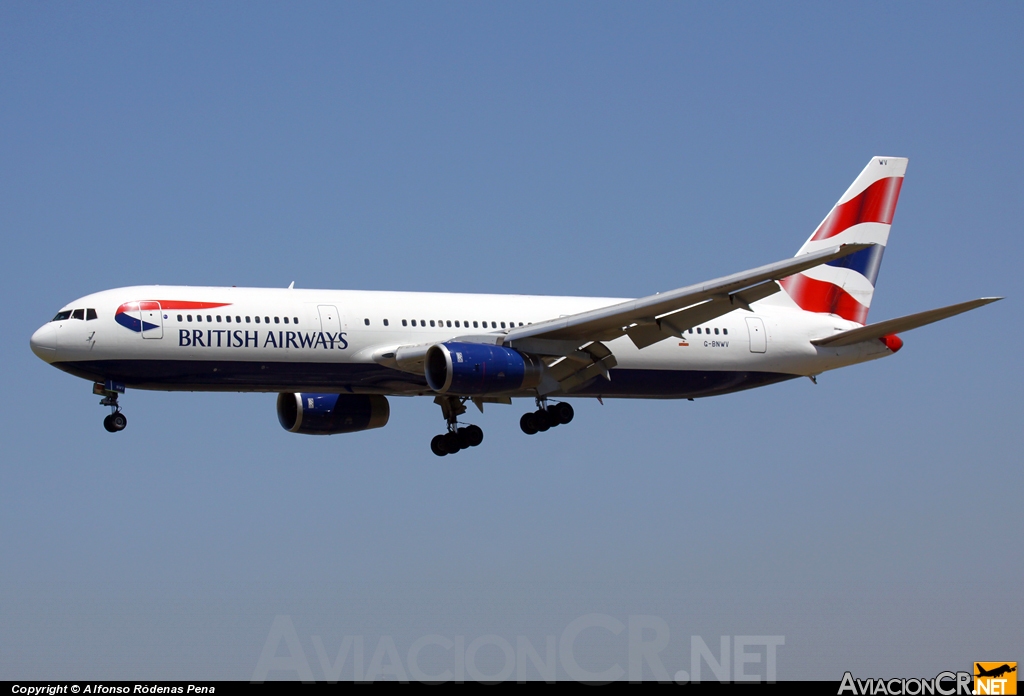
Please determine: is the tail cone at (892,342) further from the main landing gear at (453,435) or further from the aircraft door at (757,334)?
the main landing gear at (453,435)

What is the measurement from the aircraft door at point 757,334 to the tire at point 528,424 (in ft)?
24.7

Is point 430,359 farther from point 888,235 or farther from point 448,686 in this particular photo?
point 888,235

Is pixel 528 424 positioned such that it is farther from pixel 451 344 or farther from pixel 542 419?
pixel 451 344

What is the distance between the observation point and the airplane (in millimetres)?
42531

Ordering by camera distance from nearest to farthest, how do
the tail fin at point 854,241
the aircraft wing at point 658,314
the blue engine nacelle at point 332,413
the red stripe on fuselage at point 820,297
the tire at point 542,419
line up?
the aircraft wing at point 658,314
the tire at point 542,419
the blue engine nacelle at point 332,413
the red stripe on fuselage at point 820,297
the tail fin at point 854,241

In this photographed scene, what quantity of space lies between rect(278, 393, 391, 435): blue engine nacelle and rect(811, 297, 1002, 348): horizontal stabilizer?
47.8 ft

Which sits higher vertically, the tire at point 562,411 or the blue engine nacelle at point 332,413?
the blue engine nacelle at point 332,413

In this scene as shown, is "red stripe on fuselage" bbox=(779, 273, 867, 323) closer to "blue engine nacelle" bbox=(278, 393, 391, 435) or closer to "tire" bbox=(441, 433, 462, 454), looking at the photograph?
"tire" bbox=(441, 433, 462, 454)

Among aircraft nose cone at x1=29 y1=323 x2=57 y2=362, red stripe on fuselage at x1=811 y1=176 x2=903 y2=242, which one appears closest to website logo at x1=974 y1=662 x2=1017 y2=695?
red stripe on fuselage at x1=811 y1=176 x2=903 y2=242

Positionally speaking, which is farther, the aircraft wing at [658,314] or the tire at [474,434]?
the tire at [474,434]

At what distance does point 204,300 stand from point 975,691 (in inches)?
911

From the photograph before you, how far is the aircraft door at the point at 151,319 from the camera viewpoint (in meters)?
42.5

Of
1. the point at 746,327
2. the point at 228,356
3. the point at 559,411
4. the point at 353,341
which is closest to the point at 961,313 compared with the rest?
the point at 746,327

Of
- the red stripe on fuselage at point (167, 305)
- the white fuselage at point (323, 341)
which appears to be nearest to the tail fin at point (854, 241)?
the white fuselage at point (323, 341)
